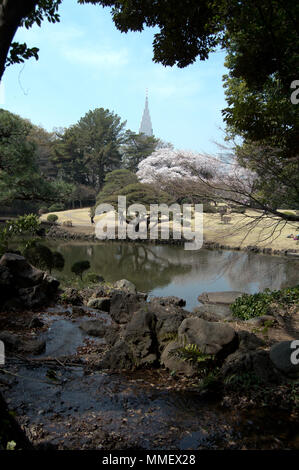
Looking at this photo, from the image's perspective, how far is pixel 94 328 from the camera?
19.0ft

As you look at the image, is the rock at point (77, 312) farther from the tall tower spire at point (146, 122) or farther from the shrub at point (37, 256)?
Answer: the tall tower spire at point (146, 122)

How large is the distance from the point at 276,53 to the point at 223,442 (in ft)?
14.9

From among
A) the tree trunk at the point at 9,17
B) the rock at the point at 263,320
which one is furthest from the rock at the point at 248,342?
the tree trunk at the point at 9,17

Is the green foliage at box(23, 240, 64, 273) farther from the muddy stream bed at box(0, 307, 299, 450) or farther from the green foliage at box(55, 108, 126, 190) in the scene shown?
the green foliage at box(55, 108, 126, 190)

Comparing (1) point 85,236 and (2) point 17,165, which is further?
(1) point 85,236

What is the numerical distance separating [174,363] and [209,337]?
1.90ft

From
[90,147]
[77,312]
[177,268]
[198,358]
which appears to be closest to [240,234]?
[177,268]

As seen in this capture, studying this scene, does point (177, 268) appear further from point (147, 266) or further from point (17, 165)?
point (17, 165)

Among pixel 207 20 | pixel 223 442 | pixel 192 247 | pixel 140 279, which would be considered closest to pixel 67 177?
pixel 192 247

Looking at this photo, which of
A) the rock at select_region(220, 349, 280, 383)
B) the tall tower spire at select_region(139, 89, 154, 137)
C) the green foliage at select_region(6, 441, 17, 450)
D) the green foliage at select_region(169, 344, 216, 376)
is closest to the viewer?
the green foliage at select_region(6, 441, 17, 450)

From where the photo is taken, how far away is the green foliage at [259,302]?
6.80m

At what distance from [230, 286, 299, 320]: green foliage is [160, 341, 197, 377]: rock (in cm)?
307

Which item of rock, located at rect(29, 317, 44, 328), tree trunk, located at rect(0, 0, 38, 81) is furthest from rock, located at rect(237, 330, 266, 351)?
tree trunk, located at rect(0, 0, 38, 81)

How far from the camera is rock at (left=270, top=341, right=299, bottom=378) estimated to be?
3.65 m
